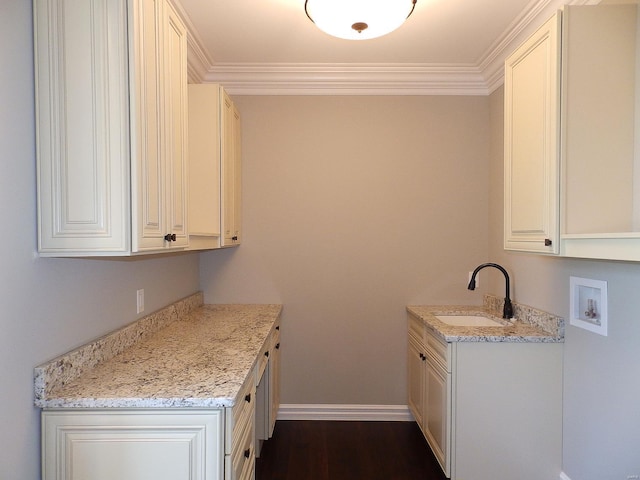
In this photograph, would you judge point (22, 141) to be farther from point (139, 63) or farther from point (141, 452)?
point (141, 452)

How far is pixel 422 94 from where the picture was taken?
10.5ft

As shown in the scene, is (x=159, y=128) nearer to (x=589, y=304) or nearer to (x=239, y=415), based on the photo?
(x=239, y=415)

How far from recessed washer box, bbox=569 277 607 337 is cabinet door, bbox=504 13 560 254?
1.19 ft

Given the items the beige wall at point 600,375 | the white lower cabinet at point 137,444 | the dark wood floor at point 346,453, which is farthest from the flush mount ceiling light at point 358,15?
the dark wood floor at point 346,453

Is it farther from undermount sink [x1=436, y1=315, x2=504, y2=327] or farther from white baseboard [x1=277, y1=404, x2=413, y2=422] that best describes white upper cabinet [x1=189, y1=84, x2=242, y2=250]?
undermount sink [x1=436, y1=315, x2=504, y2=327]

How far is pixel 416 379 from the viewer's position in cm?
294

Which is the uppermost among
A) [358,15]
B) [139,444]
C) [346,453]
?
[358,15]

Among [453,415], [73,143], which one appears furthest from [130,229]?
[453,415]

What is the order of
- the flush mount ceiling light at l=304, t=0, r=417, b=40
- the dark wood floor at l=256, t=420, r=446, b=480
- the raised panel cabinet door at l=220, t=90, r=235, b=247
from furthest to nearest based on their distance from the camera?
the raised panel cabinet door at l=220, t=90, r=235, b=247
the dark wood floor at l=256, t=420, r=446, b=480
the flush mount ceiling light at l=304, t=0, r=417, b=40

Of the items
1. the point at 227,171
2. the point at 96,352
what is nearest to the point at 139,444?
the point at 96,352

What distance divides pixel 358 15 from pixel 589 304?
175 centimetres

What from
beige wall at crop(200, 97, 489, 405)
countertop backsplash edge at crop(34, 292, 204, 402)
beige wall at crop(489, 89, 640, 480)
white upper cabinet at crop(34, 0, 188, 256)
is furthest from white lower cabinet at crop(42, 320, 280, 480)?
beige wall at crop(200, 97, 489, 405)

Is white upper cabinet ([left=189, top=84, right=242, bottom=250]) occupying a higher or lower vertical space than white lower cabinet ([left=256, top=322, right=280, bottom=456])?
higher

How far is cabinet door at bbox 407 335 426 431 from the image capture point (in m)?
2.77
